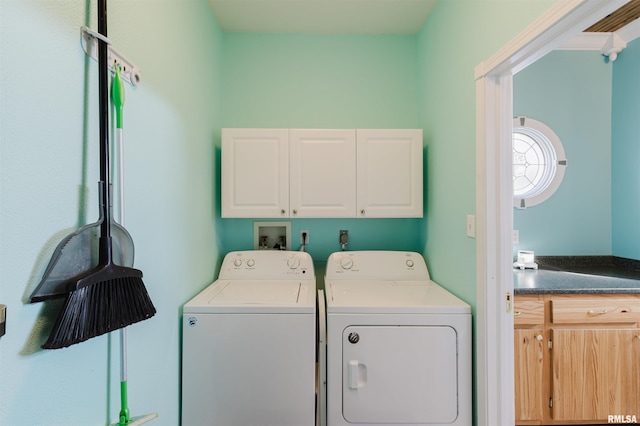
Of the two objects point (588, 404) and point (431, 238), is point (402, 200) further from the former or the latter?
point (588, 404)

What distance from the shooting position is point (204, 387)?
55.5 inches

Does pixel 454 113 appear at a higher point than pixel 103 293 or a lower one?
higher

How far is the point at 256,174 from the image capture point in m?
1.92

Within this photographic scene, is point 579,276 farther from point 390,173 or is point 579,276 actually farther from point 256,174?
point 256,174

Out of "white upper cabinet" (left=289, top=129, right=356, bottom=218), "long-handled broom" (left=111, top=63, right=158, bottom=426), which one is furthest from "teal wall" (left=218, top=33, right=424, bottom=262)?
"long-handled broom" (left=111, top=63, right=158, bottom=426)

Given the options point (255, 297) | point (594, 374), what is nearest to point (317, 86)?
point (255, 297)

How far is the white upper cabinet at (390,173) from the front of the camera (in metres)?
1.93

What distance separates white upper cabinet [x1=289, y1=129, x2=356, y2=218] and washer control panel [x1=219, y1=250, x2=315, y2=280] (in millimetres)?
347

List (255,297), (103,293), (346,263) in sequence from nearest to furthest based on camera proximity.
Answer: (103,293)
(255,297)
(346,263)

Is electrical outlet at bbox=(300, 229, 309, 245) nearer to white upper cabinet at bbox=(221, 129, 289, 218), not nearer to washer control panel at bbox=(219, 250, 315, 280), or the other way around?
washer control panel at bbox=(219, 250, 315, 280)

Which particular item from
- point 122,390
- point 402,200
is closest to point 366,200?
point 402,200

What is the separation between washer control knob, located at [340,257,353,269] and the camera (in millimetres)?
2025

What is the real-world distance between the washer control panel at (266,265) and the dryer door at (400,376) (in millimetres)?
696

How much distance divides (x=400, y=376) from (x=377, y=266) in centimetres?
77
